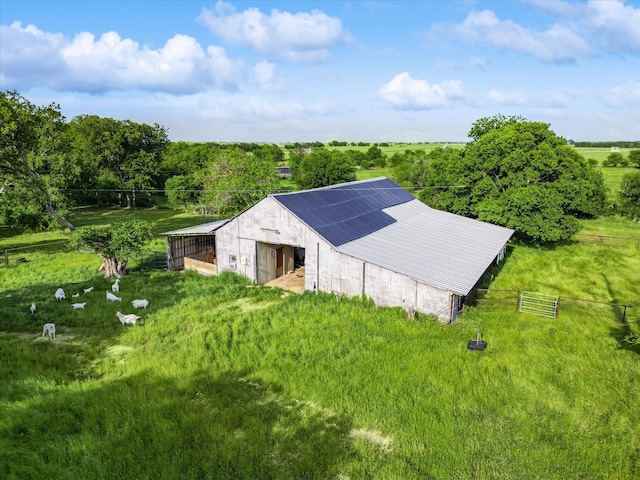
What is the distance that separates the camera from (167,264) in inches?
1098

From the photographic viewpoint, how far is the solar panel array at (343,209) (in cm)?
2283

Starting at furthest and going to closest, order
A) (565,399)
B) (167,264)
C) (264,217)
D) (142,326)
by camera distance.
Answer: (167,264), (264,217), (142,326), (565,399)

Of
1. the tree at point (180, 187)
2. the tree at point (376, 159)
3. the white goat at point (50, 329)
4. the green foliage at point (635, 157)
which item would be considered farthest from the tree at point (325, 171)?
the green foliage at point (635, 157)

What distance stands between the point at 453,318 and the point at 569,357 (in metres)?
4.85

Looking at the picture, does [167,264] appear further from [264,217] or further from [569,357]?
[569,357]

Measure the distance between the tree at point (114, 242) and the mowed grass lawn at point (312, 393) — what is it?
523 cm

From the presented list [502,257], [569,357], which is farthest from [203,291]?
[502,257]

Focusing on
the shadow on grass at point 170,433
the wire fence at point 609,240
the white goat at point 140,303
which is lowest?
the shadow on grass at point 170,433

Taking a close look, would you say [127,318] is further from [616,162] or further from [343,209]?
[616,162]

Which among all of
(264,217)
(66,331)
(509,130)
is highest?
(509,130)

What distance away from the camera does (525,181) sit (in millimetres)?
32750

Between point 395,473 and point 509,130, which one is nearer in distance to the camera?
point 395,473

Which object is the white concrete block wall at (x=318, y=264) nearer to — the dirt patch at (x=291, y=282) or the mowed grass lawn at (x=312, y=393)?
the mowed grass lawn at (x=312, y=393)

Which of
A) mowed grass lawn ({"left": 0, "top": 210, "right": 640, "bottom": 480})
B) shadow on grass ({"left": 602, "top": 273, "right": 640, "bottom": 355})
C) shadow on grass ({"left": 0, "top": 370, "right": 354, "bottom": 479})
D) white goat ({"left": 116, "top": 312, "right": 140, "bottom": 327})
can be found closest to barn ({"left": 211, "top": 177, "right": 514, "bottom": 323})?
mowed grass lawn ({"left": 0, "top": 210, "right": 640, "bottom": 480})
